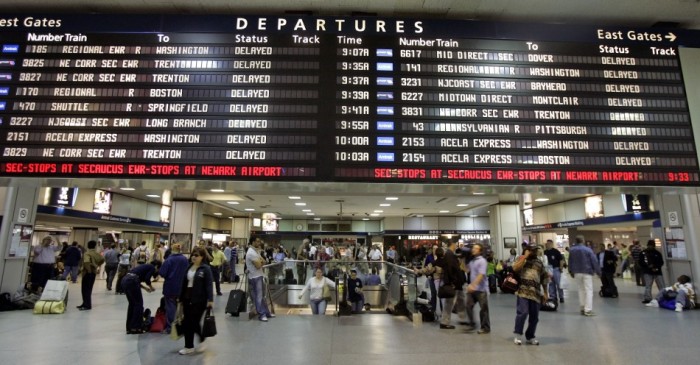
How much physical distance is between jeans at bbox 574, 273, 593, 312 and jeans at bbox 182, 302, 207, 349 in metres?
8.55

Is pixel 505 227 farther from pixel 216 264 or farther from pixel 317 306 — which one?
pixel 216 264

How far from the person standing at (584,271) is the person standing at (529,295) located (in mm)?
3749

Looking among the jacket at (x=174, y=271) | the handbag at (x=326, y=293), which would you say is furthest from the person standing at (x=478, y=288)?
the jacket at (x=174, y=271)

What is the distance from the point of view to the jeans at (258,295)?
341 inches

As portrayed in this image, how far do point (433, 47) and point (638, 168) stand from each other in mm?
3403

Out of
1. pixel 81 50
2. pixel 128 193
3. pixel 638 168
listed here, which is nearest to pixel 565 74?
pixel 638 168

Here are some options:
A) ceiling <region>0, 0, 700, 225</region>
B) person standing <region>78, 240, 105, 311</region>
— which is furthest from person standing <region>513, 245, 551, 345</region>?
person standing <region>78, 240, 105, 311</region>

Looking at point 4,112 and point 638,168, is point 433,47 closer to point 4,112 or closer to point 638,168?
point 638,168

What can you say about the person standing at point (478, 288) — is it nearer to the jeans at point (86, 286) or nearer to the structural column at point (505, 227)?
the jeans at point (86, 286)

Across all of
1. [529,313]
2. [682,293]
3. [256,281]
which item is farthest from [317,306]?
[682,293]

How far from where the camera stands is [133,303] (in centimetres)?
733

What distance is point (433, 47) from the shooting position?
5859mm

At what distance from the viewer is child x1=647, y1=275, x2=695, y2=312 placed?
32.1 ft

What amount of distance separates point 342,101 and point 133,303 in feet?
18.1
